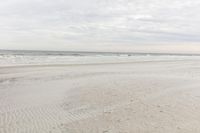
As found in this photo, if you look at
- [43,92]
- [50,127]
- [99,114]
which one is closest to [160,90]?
[99,114]

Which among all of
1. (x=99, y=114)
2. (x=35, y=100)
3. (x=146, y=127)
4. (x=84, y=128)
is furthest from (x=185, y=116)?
(x=35, y=100)

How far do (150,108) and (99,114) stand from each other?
1632 mm

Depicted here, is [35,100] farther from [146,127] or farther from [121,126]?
[146,127]

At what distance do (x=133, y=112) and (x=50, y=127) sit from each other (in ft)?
7.82

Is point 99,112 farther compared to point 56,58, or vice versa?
point 56,58

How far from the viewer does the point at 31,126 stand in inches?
195

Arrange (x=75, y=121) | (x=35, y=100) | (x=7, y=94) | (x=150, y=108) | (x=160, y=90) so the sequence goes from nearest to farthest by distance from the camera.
Answer: (x=75, y=121)
(x=150, y=108)
(x=35, y=100)
(x=7, y=94)
(x=160, y=90)

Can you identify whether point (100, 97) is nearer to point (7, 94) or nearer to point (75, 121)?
point (75, 121)

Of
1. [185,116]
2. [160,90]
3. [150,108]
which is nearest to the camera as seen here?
[185,116]

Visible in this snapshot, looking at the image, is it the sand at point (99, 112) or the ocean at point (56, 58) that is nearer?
the sand at point (99, 112)

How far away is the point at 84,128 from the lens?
15.7 ft

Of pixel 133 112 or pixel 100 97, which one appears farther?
pixel 100 97

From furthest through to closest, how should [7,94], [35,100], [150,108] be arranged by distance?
1. [7,94]
2. [35,100]
3. [150,108]

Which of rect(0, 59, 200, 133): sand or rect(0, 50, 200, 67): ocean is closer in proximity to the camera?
rect(0, 59, 200, 133): sand
